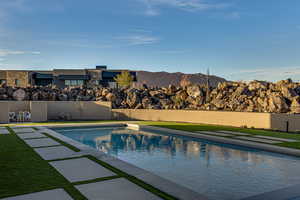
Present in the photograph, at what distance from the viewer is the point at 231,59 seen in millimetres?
34219

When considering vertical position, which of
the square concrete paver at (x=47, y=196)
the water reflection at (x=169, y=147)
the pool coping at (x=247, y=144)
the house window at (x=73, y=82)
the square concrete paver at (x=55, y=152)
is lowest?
the water reflection at (x=169, y=147)

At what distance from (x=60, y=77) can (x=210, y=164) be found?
37.7 m

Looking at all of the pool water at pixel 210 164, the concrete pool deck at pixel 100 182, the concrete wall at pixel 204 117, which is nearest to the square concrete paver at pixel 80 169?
the concrete pool deck at pixel 100 182

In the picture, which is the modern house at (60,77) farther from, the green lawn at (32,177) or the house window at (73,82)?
the green lawn at (32,177)

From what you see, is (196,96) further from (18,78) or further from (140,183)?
(18,78)

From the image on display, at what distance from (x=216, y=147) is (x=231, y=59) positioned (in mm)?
27044

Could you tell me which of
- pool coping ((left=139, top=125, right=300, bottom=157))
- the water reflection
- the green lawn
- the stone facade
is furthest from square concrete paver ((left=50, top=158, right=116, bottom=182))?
the stone facade

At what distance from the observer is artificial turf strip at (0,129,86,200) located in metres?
4.34

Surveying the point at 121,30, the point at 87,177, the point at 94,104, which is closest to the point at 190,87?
the point at 121,30

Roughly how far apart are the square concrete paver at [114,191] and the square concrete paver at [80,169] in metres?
0.53

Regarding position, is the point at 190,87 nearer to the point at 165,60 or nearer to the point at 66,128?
the point at 165,60

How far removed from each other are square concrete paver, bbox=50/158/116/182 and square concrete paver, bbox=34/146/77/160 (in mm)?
649

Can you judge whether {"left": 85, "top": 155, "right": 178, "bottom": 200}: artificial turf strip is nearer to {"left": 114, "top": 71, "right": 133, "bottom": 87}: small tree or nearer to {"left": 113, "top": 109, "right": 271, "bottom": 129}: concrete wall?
{"left": 113, "top": 109, "right": 271, "bottom": 129}: concrete wall

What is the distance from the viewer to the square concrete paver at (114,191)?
4.05 m
